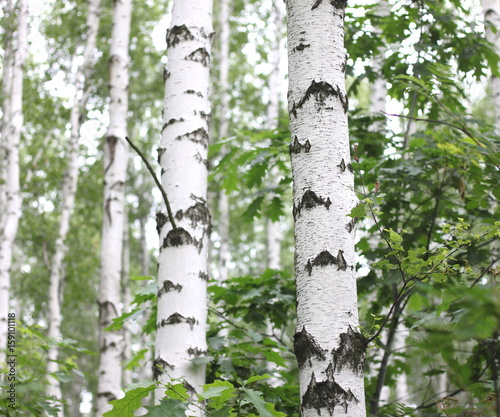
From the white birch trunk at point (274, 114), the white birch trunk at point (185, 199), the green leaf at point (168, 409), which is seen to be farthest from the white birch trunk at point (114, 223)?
the green leaf at point (168, 409)

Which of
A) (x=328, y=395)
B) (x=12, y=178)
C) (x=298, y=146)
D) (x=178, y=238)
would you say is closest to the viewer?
(x=328, y=395)

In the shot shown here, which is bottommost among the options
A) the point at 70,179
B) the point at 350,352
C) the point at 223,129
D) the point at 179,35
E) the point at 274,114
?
the point at 350,352

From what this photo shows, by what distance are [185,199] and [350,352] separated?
4.30 ft

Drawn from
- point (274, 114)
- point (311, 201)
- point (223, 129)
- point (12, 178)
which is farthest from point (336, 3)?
point (223, 129)

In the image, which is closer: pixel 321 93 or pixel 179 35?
pixel 321 93

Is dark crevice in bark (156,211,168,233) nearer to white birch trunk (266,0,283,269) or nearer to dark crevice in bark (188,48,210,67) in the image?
dark crevice in bark (188,48,210,67)

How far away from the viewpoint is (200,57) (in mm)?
2910

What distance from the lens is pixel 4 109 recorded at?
1194cm

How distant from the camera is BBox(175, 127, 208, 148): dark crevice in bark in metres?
2.72

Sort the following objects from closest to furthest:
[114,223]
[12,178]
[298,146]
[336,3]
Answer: [298,146]
[336,3]
[114,223]
[12,178]

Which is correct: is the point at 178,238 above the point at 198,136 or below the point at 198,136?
below

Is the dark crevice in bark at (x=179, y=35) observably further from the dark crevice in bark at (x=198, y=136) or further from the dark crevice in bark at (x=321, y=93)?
the dark crevice in bark at (x=321, y=93)

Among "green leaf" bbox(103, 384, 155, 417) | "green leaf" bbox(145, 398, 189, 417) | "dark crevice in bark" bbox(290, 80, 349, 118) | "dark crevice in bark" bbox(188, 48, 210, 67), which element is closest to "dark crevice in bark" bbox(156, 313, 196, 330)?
"green leaf" bbox(103, 384, 155, 417)

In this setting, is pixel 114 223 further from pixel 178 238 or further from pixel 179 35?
pixel 178 238
